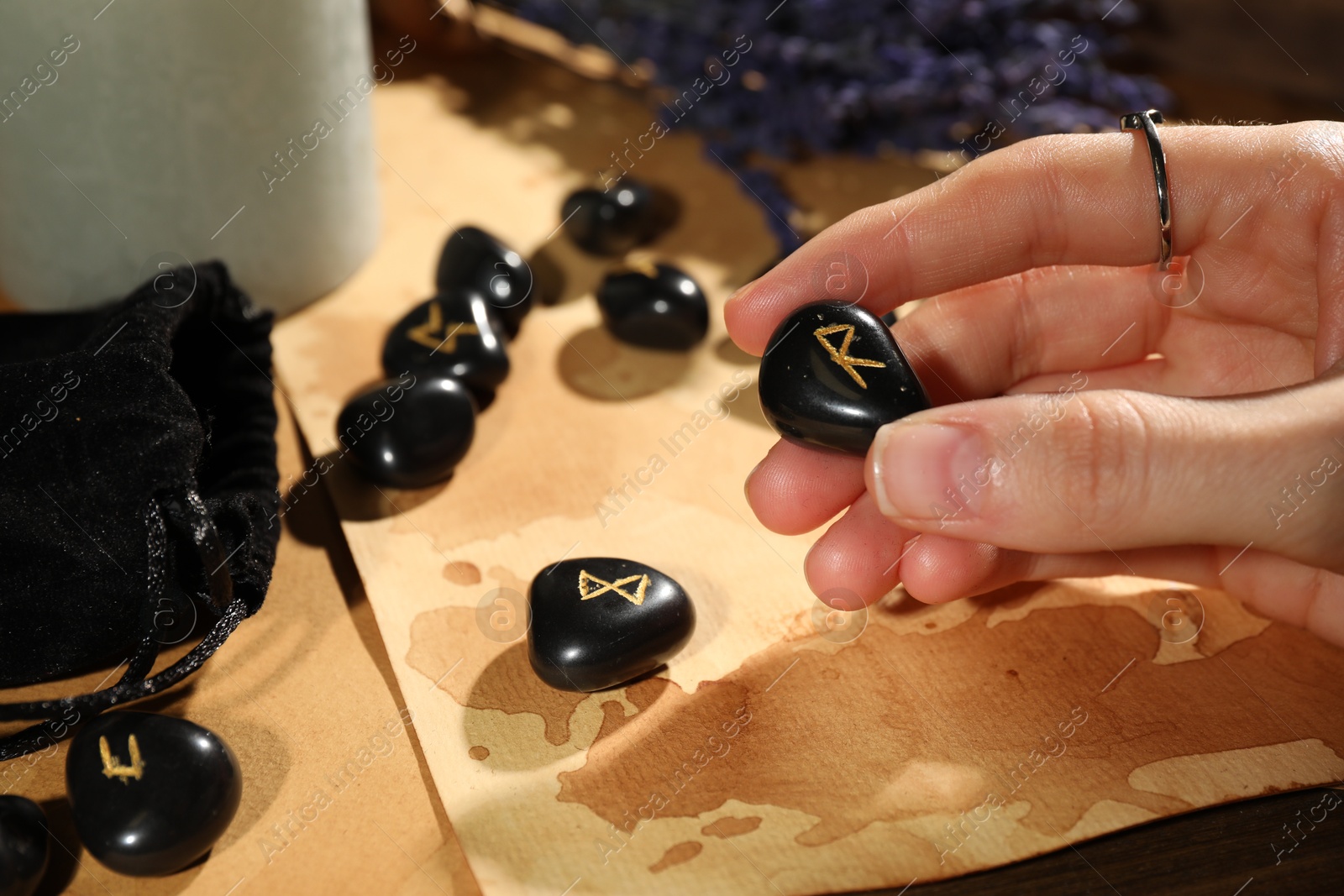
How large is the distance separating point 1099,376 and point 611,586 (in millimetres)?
368

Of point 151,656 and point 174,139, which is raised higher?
point 174,139

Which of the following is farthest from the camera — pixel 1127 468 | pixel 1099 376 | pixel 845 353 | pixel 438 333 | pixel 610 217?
pixel 610 217

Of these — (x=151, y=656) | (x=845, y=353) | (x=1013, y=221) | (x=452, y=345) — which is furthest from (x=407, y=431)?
(x=1013, y=221)

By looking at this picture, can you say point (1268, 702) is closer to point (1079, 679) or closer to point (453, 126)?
point (1079, 679)

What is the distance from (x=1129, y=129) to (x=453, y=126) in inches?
29.4

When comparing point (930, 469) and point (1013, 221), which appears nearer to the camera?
point (930, 469)

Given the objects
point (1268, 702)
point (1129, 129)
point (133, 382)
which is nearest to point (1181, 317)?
point (1129, 129)

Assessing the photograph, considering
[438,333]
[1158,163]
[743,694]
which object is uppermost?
[1158,163]

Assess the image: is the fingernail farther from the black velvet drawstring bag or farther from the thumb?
the black velvet drawstring bag

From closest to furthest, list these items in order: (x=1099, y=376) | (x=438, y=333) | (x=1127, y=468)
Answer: (x=1127, y=468) → (x=1099, y=376) → (x=438, y=333)

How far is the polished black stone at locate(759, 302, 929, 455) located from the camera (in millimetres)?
544

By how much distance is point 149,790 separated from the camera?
50cm

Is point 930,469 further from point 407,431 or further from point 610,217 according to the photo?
point 610,217

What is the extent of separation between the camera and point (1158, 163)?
61cm
